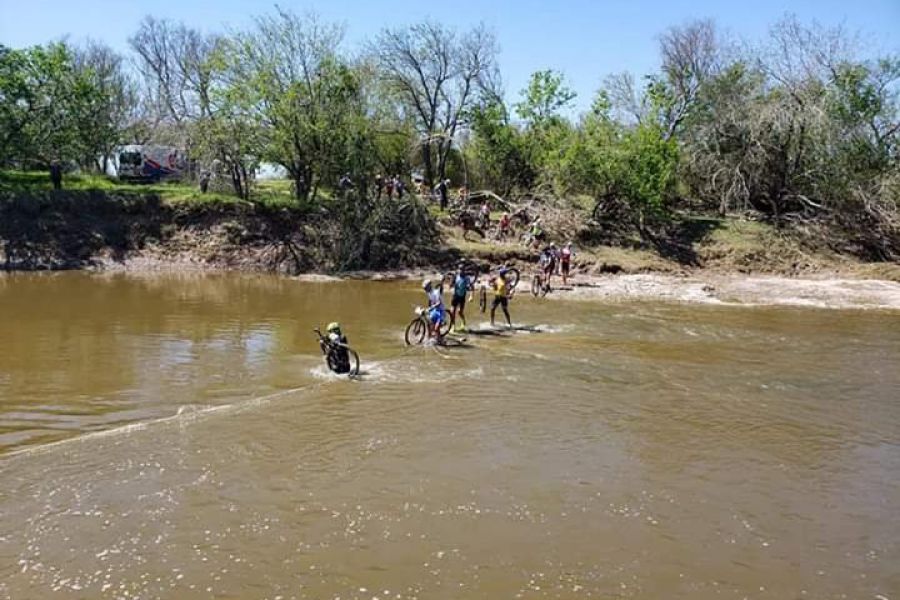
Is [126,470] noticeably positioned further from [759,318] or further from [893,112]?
[893,112]

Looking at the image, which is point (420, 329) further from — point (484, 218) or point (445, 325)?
point (484, 218)

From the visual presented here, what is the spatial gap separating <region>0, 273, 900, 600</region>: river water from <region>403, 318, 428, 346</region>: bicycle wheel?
43cm

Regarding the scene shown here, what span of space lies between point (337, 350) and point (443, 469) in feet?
16.7

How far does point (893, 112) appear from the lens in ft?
117

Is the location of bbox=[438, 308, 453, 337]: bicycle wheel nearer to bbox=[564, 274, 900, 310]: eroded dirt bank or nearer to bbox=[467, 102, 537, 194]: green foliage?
bbox=[564, 274, 900, 310]: eroded dirt bank

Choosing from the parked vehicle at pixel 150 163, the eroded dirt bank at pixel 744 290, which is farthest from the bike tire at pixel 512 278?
the parked vehicle at pixel 150 163

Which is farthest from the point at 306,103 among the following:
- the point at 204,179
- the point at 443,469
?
the point at 443,469

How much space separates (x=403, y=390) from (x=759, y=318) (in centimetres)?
1408

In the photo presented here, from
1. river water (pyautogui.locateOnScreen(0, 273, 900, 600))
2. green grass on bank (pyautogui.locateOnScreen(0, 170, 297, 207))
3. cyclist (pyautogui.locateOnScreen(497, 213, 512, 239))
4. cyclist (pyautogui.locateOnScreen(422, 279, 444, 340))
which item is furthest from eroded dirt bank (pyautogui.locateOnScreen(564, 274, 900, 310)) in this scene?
green grass on bank (pyautogui.locateOnScreen(0, 170, 297, 207))

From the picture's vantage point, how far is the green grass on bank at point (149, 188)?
1383 inches

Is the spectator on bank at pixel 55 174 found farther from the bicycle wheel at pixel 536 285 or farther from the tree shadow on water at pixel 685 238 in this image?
the tree shadow on water at pixel 685 238

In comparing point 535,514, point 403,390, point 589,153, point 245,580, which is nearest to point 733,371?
point 403,390

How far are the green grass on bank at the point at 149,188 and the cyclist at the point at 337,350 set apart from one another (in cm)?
2204

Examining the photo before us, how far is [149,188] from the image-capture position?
120 feet
